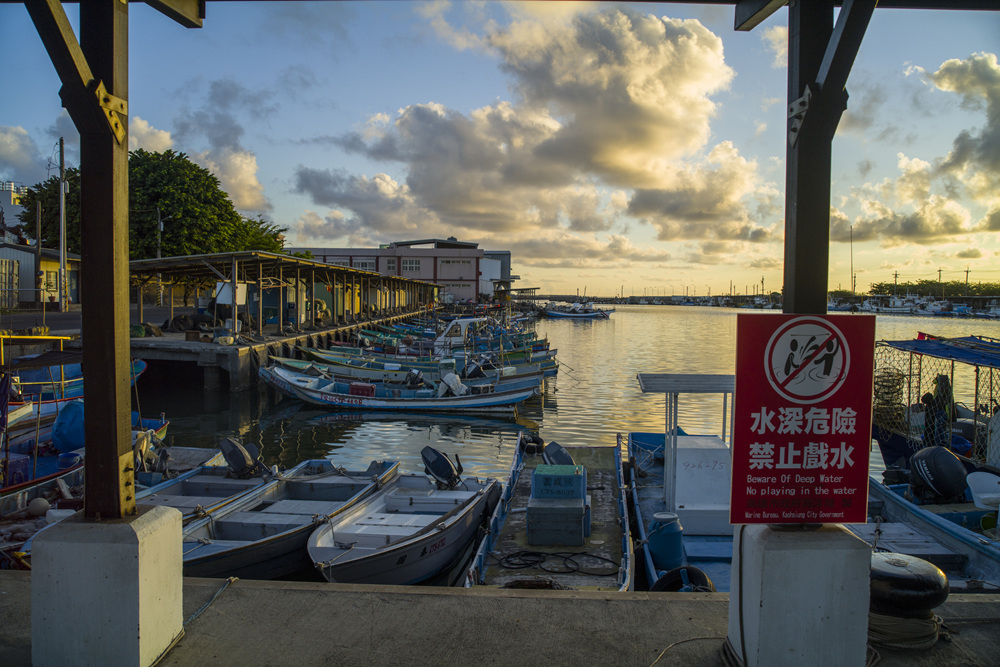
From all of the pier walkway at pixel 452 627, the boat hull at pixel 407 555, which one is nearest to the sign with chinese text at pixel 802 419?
the pier walkway at pixel 452 627

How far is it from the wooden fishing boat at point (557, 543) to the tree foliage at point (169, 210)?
41.7 metres

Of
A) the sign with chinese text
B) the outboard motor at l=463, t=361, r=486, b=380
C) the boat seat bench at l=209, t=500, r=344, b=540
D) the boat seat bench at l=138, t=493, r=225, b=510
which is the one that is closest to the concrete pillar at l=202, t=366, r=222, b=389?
the outboard motor at l=463, t=361, r=486, b=380

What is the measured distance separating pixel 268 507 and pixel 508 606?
6.50 m

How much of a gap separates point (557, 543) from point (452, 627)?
393 centimetres

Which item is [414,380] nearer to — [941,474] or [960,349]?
[960,349]

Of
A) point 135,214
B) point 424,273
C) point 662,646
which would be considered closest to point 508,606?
point 662,646

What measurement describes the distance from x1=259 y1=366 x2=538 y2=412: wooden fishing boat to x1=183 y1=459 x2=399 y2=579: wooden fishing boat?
455 inches

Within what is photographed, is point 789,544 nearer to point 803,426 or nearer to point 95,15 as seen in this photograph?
point 803,426

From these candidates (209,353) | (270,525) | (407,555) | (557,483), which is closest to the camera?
(557,483)

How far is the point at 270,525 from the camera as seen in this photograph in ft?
28.9

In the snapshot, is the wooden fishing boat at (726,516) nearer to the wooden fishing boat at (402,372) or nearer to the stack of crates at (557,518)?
the stack of crates at (557,518)

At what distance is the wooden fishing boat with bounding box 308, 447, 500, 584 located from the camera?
7988 millimetres

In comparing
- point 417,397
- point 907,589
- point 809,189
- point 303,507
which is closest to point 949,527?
point 907,589

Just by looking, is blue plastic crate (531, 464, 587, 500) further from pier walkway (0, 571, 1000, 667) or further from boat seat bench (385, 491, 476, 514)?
pier walkway (0, 571, 1000, 667)
